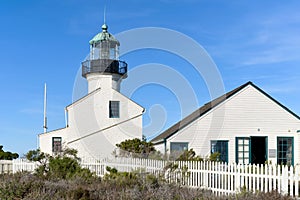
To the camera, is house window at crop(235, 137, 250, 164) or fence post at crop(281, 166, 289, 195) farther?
house window at crop(235, 137, 250, 164)

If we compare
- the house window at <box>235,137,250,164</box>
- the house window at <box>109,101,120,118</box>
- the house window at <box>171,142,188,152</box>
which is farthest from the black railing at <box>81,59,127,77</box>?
the house window at <box>235,137,250,164</box>

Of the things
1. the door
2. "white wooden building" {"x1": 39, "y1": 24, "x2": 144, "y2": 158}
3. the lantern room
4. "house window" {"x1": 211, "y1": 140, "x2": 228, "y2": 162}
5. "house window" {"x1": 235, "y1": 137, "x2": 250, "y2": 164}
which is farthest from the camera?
the lantern room

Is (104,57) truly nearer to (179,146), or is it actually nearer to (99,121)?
(99,121)

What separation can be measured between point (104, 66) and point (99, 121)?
3610mm

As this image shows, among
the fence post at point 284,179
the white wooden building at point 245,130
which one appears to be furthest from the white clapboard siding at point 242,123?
the fence post at point 284,179

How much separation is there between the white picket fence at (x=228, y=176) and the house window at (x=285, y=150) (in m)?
9.03

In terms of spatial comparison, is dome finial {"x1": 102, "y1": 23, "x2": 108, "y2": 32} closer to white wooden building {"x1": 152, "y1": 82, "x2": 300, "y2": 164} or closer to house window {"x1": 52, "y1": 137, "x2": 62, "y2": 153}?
house window {"x1": 52, "y1": 137, "x2": 62, "y2": 153}

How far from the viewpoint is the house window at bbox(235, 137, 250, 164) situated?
70.2ft

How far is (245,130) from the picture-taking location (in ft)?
71.3

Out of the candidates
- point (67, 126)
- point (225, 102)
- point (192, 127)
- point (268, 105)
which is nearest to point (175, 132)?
point (192, 127)

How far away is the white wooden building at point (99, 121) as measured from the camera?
24.2m

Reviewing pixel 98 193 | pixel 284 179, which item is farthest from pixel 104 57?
pixel 98 193

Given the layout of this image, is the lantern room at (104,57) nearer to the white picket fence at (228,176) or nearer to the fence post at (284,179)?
the white picket fence at (228,176)

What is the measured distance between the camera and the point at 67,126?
24.5m
